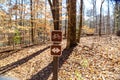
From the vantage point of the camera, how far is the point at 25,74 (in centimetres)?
1269

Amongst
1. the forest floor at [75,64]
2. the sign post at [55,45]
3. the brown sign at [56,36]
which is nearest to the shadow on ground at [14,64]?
the forest floor at [75,64]

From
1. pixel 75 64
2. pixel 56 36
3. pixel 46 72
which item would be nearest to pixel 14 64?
pixel 46 72

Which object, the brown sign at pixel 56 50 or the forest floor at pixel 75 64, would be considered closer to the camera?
the brown sign at pixel 56 50

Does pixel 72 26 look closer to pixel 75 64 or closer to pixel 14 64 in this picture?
pixel 75 64

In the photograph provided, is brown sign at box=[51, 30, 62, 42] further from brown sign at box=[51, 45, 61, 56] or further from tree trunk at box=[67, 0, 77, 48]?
tree trunk at box=[67, 0, 77, 48]

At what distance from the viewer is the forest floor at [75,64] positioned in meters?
11.3

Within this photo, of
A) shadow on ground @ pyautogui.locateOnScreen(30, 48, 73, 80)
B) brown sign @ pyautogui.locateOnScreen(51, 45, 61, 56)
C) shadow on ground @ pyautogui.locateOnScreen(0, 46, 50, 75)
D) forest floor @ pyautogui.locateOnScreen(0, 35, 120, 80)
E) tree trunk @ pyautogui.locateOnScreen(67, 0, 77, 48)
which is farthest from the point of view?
tree trunk @ pyautogui.locateOnScreen(67, 0, 77, 48)

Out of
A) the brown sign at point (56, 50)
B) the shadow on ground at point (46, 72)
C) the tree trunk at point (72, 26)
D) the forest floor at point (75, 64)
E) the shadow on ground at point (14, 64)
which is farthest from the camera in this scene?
the tree trunk at point (72, 26)

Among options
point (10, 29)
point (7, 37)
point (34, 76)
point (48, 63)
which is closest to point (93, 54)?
point (48, 63)

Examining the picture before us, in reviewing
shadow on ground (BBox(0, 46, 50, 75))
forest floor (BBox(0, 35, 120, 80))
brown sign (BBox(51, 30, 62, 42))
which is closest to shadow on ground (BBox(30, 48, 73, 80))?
forest floor (BBox(0, 35, 120, 80))

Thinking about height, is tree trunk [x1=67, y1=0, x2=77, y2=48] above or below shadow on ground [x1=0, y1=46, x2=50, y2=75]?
above

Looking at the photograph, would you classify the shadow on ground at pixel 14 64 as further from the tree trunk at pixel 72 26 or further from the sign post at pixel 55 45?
the sign post at pixel 55 45

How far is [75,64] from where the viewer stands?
1259 cm

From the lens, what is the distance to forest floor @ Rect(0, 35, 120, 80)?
11.3 metres
